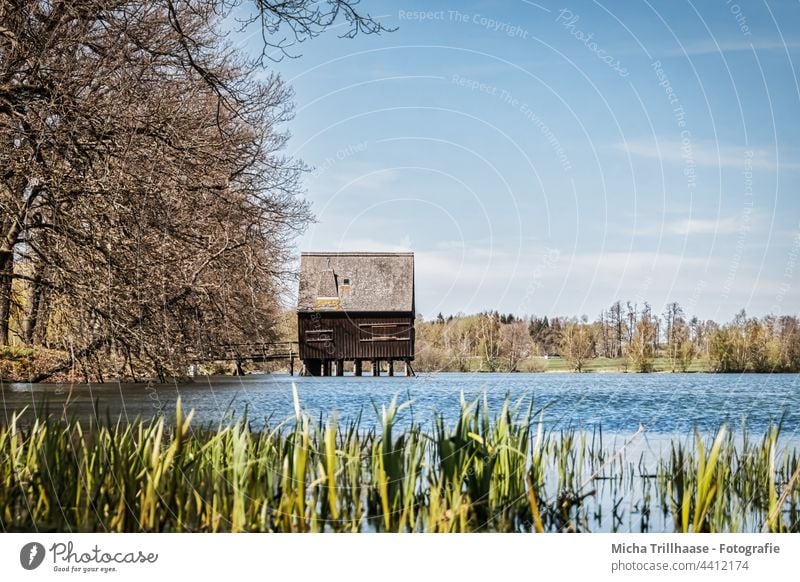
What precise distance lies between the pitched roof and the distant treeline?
82 cm

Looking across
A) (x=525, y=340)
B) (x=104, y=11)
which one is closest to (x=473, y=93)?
(x=104, y=11)

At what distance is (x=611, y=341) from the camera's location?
40.8 feet

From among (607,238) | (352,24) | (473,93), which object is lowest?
(607,238)

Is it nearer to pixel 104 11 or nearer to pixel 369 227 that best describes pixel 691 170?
pixel 369 227

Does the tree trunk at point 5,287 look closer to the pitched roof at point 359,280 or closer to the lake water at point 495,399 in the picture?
the lake water at point 495,399

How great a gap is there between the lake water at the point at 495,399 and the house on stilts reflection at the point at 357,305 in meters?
0.76

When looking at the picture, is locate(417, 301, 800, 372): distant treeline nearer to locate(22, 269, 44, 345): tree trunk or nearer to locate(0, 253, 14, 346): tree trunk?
locate(22, 269, 44, 345): tree trunk

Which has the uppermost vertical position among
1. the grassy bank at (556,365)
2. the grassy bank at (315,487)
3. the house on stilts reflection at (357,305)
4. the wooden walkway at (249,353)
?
the house on stilts reflection at (357,305)

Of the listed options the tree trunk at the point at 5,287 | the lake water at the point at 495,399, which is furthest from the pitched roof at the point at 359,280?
the tree trunk at the point at 5,287

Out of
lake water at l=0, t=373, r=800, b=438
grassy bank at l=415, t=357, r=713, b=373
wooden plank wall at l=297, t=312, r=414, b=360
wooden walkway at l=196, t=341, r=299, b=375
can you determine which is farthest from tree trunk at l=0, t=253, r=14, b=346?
grassy bank at l=415, t=357, r=713, b=373

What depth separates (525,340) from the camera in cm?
1089

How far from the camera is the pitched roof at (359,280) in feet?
29.2

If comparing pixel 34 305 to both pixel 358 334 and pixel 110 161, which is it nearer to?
pixel 110 161

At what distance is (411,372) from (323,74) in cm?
990
